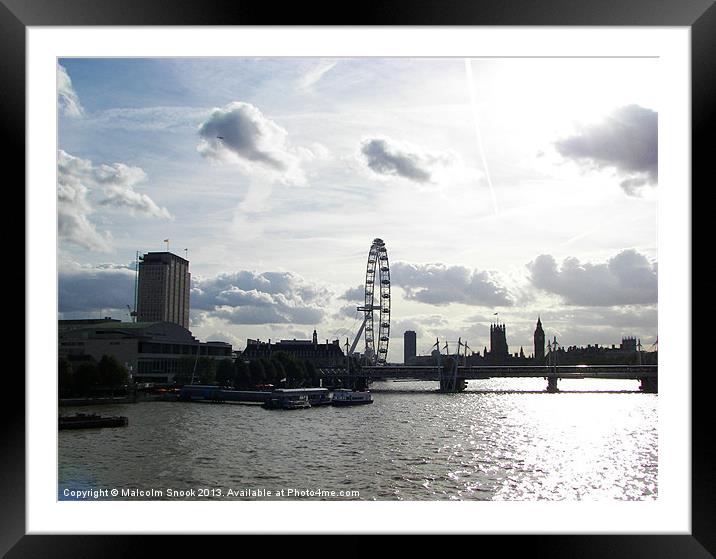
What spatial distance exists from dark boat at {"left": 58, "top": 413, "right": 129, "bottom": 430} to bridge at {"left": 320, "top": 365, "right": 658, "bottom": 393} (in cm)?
1072

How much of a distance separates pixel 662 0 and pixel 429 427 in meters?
9.88

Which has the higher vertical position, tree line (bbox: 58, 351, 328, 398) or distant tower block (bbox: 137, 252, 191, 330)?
distant tower block (bbox: 137, 252, 191, 330)

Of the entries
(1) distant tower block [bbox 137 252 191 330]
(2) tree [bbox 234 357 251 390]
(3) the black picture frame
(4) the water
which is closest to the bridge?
(2) tree [bbox 234 357 251 390]

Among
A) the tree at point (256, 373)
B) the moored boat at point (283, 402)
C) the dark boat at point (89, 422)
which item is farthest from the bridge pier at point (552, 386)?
the dark boat at point (89, 422)

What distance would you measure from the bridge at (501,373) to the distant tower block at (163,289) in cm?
530

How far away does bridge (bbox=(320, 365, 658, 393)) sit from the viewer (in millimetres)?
21802

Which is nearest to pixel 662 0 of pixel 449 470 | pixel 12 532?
pixel 12 532

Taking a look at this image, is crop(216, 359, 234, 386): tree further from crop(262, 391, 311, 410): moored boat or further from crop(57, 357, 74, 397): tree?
crop(57, 357, 74, 397): tree

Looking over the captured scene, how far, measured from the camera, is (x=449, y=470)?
7492mm

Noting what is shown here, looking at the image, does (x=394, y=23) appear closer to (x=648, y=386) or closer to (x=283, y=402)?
(x=283, y=402)

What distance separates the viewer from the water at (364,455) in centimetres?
640

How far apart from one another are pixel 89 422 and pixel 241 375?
288 inches

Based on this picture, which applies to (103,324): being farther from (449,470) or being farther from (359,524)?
(359,524)

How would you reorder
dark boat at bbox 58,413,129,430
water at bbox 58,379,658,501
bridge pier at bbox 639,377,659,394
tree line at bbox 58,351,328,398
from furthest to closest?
1. bridge pier at bbox 639,377,659,394
2. tree line at bbox 58,351,328,398
3. dark boat at bbox 58,413,129,430
4. water at bbox 58,379,658,501
